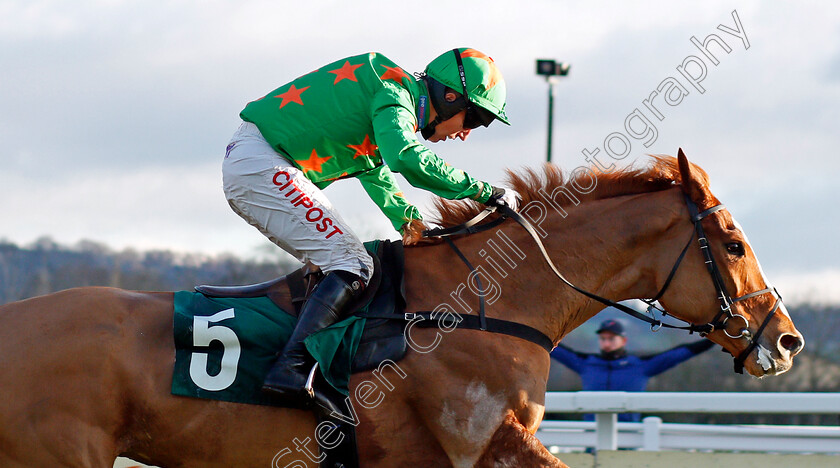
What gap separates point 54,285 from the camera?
2303 centimetres

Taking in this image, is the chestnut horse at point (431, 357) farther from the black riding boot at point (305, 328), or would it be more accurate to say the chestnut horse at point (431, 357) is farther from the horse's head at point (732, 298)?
the black riding boot at point (305, 328)

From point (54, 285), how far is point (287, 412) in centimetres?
2143

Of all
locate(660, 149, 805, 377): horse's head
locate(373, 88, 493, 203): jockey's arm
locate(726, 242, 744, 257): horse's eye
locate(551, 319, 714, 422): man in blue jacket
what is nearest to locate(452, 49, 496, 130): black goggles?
locate(373, 88, 493, 203): jockey's arm

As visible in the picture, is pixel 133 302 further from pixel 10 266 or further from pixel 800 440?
pixel 10 266

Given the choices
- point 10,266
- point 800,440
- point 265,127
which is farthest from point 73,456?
point 10,266

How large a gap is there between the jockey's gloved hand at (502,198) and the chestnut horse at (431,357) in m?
0.11

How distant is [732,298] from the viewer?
151 inches

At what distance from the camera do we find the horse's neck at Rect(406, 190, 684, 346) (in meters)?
3.84

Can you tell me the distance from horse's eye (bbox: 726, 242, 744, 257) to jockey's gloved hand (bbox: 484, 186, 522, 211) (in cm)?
94

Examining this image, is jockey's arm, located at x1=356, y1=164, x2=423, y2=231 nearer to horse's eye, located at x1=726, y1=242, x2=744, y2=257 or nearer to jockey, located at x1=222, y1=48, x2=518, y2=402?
jockey, located at x1=222, y1=48, x2=518, y2=402

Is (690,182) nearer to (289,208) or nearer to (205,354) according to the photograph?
(289,208)

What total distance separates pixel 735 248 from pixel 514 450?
4.40 feet

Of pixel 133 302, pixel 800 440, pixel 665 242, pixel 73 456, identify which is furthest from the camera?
pixel 800 440

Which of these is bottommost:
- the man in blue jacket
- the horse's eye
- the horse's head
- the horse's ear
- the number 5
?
the man in blue jacket
